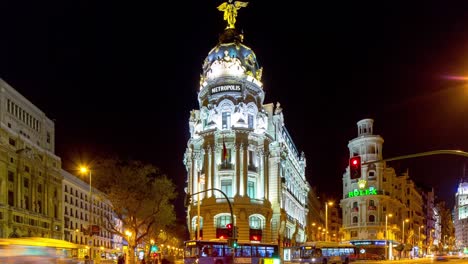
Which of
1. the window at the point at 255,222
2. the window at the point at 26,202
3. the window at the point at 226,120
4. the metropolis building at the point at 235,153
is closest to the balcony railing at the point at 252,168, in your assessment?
the metropolis building at the point at 235,153

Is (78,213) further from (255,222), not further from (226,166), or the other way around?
(255,222)

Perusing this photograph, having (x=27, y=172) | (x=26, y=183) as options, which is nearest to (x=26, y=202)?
(x=26, y=183)

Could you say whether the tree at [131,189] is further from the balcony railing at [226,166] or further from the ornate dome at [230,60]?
the ornate dome at [230,60]

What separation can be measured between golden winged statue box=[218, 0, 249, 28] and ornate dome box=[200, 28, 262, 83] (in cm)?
193

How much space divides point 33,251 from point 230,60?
5926cm

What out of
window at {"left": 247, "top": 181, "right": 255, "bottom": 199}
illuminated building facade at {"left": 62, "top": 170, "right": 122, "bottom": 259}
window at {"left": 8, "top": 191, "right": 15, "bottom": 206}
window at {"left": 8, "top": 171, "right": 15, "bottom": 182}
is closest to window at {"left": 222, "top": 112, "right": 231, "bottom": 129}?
window at {"left": 247, "top": 181, "right": 255, "bottom": 199}

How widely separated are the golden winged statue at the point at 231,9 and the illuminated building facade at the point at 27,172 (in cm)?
3518

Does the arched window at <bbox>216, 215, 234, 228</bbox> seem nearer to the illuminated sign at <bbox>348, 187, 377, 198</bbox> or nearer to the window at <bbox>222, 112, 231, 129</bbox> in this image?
the window at <bbox>222, 112, 231, 129</bbox>

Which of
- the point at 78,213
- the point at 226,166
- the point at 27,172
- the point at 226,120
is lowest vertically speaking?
the point at 78,213

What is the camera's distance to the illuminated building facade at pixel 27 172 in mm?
70188

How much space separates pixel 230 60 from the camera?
78875 mm

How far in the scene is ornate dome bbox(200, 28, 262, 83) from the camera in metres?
78.9

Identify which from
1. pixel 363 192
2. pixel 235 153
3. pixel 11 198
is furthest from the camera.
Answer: pixel 363 192

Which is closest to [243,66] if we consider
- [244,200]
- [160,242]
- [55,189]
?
[244,200]
